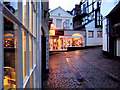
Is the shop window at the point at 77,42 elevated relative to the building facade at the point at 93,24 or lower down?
lower down

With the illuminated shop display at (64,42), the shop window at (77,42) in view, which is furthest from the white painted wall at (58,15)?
the shop window at (77,42)

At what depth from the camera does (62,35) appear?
20969 mm

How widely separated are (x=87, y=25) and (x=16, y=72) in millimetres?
23225

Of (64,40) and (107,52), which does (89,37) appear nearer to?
(64,40)

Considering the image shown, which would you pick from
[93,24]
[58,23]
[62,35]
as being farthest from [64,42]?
[93,24]

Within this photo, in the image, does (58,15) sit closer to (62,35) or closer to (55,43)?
(62,35)

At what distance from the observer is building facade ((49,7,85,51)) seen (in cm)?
2114

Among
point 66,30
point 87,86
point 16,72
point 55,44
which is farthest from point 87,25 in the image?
point 16,72

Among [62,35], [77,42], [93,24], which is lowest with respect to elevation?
[77,42]

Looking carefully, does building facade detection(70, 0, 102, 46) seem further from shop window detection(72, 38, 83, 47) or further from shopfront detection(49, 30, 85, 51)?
shopfront detection(49, 30, 85, 51)

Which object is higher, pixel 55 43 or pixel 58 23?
pixel 58 23

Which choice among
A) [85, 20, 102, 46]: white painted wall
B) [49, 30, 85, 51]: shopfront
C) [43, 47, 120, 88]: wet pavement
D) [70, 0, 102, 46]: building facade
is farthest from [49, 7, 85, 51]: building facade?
[43, 47, 120, 88]: wet pavement

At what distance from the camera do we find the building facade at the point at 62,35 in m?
21.1

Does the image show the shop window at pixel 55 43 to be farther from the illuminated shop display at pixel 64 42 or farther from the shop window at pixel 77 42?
the shop window at pixel 77 42
